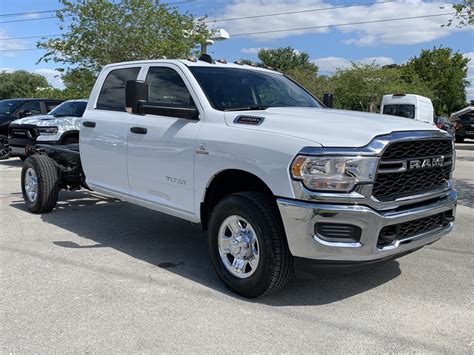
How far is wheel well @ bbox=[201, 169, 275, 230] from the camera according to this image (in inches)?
163

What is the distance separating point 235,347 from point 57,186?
15.0 ft

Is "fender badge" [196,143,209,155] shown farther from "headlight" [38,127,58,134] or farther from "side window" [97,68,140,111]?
"headlight" [38,127,58,134]

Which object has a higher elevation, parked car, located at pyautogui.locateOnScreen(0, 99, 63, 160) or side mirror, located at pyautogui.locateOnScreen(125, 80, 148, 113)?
side mirror, located at pyautogui.locateOnScreen(125, 80, 148, 113)

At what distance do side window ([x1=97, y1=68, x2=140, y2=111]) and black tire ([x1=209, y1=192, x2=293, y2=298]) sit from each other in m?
2.22

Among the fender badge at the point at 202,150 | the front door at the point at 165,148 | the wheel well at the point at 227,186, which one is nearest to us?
the wheel well at the point at 227,186

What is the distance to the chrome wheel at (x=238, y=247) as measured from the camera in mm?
3953

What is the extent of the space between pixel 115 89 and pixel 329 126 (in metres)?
3.01

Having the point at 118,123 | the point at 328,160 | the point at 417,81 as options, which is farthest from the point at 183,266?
the point at 417,81

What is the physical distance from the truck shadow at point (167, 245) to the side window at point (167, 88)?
5.31 feet

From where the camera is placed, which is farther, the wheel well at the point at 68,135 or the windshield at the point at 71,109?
the windshield at the point at 71,109

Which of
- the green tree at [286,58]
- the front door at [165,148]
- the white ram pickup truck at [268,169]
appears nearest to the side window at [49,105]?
the white ram pickup truck at [268,169]

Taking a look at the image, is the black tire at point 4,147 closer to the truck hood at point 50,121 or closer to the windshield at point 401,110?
the truck hood at point 50,121

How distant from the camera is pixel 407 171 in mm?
3729

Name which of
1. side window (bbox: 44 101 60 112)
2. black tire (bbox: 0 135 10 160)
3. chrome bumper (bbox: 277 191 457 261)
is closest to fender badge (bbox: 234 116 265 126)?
chrome bumper (bbox: 277 191 457 261)
